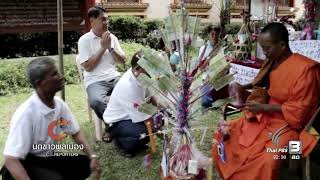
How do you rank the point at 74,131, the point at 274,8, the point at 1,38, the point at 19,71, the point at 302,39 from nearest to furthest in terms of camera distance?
the point at 74,131 < the point at 302,39 < the point at 274,8 < the point at 19,71 < the point at 1,38

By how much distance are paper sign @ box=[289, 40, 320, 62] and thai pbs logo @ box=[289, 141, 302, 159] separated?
1.38 m

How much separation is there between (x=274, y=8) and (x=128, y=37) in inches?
275

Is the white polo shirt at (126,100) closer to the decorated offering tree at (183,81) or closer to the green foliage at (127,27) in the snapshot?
the decorated offering tree at (183,81)

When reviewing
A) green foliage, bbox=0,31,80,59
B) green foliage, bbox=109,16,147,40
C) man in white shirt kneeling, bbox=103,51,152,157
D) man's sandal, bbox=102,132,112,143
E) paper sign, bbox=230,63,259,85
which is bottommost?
man's sandal, bbox=102,132,112,143

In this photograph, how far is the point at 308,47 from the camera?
13.4 ft

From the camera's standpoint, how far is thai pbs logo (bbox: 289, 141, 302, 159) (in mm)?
2805

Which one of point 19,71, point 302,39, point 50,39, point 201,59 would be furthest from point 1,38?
point 201,59

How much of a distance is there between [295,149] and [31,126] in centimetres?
168

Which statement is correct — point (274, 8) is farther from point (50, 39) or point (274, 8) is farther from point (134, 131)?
point (50, 39)

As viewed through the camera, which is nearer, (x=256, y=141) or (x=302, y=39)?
(x=256, y=141)

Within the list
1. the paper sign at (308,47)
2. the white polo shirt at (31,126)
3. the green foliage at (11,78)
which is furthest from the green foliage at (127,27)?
the white polo shirt at (31,126)

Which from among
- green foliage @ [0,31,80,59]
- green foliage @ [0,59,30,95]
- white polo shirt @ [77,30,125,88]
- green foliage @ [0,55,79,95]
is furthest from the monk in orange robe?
green foliage @ [0,31,80,59]

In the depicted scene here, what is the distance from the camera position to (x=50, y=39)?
10469mm

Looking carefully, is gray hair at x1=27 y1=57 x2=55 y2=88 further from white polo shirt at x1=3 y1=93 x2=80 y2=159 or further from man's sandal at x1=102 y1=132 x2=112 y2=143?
man's sandal at x1=102 y1=132 x2=112 y2=143
